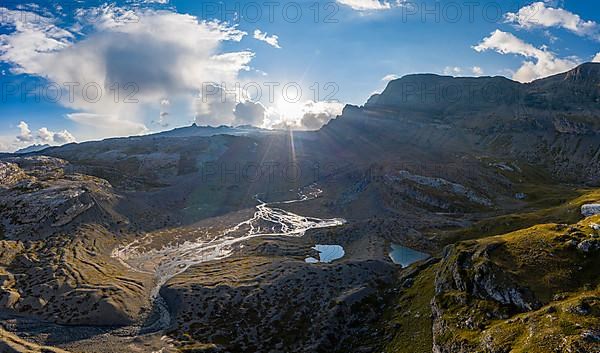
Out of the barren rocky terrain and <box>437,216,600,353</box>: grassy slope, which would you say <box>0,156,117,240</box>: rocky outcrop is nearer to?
the barren rocky terrain

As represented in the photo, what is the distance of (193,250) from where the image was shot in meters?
142

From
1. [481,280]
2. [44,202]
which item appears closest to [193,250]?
[44,202]

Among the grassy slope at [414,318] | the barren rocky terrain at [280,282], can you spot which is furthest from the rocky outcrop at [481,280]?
the grassy slope at [414,318]

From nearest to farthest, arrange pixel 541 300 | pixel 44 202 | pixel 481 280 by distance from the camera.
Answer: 1. pixel 541 300
2. pixel 481 280
3. pixel 44 202

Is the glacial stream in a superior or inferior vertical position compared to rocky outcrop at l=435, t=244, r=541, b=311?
inferior

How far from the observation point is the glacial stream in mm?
98988

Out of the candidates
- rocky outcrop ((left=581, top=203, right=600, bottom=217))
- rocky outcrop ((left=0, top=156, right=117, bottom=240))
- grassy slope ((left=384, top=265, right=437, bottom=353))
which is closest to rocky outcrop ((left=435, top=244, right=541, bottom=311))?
grassy slope ((left=384, top=265, right=437, bottom=353))

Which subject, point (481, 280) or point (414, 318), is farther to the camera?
point (414, 318)

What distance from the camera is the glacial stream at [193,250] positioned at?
325 feet

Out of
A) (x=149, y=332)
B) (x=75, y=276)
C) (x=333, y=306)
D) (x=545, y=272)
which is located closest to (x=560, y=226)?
(x=545, y=272)

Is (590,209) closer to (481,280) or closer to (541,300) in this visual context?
(481,280)

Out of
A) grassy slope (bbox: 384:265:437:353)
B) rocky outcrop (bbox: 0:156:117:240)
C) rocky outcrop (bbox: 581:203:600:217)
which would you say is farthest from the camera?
rocky outcrop (bbox: 0:156:117:240)

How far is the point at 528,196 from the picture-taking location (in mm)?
193500

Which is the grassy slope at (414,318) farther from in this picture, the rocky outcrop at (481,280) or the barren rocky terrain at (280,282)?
the rocky outcrop at (481,280)
